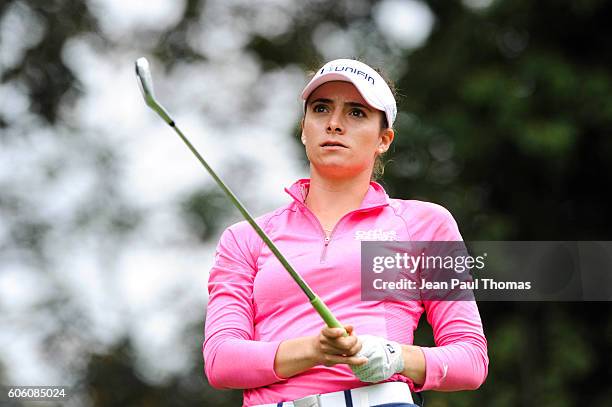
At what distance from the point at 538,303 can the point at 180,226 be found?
3442mm

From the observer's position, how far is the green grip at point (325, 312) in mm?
2814

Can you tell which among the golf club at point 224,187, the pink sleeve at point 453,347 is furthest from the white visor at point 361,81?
the golf club at point 224,187

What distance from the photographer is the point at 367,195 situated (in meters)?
3.29

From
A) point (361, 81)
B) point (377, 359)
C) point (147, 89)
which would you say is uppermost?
point (361, 81)

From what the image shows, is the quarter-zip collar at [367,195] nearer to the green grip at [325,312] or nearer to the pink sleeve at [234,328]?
the pink sleeve at [234,328]

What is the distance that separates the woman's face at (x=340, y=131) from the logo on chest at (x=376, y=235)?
7.7 inches

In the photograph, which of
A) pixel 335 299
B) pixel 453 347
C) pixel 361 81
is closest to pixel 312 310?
pixel 335 299

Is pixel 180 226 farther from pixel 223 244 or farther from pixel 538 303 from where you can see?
pixel 223 244

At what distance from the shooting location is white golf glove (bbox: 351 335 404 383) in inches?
112

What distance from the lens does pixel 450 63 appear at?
37.2ft

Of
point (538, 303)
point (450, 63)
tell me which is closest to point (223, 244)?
point (538, 303)

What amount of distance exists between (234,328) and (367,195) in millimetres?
484

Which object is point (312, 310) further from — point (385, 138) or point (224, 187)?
point (385, 138)

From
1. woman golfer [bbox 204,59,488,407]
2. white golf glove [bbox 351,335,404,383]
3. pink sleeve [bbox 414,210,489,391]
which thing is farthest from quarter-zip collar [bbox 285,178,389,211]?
white golf glove [bbox 351,335,404,383]
